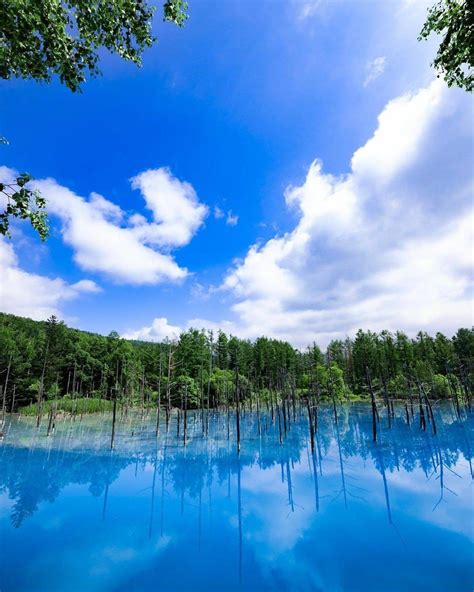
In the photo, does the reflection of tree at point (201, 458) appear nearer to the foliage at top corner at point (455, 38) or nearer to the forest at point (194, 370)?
the forest at point (194, 370)

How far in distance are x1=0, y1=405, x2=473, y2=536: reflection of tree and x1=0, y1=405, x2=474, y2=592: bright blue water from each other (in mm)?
187

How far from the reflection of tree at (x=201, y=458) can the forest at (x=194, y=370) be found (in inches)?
545

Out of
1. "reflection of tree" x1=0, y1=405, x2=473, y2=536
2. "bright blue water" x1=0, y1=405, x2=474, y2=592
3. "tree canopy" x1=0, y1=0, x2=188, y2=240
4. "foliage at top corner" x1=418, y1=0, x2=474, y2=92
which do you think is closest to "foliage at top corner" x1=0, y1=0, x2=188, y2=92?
"tree canopy" x1=0, y1=0, x2=188, y2=240

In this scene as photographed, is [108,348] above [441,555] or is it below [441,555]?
above

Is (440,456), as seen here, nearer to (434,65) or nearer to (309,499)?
(309,499)

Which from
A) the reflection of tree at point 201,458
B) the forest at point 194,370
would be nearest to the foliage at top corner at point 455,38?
the reflection of tree at point 201,458

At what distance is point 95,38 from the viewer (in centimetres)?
575

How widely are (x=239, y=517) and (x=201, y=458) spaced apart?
41.6ft

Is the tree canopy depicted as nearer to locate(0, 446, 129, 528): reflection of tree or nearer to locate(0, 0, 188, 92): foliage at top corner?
locate(0, 0, 188, 92): foliage at top corner

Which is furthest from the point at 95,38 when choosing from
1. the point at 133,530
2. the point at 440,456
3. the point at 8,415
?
the point at 8,415

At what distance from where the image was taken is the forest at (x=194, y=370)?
5534cm

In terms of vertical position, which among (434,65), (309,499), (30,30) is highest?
(434,65)

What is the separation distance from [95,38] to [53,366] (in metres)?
60.0

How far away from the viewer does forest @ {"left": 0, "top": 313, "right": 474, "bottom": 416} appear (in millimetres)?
55344
